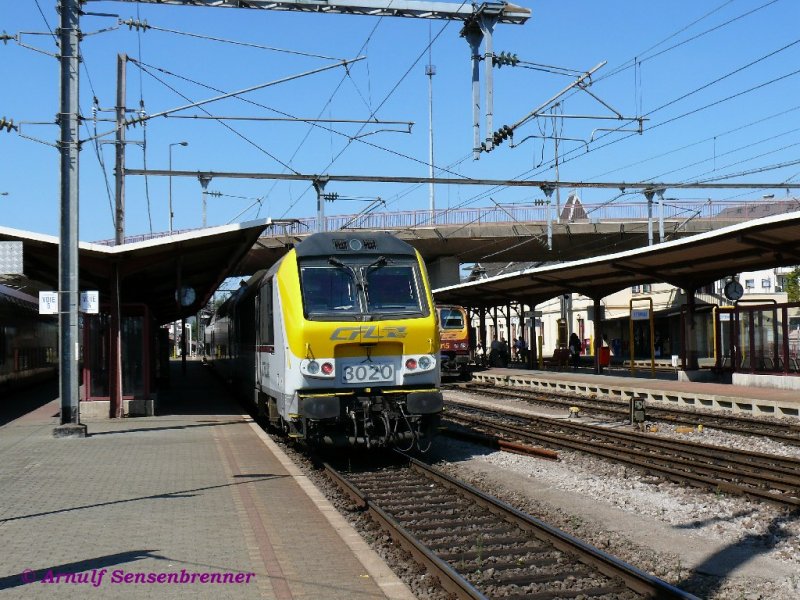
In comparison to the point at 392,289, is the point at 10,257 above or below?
above

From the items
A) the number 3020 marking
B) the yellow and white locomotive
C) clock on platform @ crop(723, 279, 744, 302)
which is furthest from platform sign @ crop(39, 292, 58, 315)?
clock on platform @ crop(723, 279, 744, 302)

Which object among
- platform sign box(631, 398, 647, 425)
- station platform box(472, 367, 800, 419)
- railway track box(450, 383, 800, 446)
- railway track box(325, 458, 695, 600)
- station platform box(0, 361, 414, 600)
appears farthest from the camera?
station platform box(472, 367, 800, 419)

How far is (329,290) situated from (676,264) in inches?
527

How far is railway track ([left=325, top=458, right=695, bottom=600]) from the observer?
20.2ft

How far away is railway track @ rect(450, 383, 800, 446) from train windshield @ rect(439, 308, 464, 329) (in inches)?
189

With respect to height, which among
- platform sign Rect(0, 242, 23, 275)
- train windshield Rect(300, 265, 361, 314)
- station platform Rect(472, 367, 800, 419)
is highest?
platform sign Rect(0, 242, 23, 275)

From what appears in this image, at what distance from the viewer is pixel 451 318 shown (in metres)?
31.9

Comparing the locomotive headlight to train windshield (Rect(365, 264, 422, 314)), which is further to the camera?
train windshield (Rect(365, 264, 422, 314))

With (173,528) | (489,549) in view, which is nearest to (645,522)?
(489,549)

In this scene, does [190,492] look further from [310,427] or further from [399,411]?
[399,411]

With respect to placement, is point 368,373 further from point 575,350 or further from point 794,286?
point 794,286

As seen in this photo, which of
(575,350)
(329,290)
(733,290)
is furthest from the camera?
(575,350)

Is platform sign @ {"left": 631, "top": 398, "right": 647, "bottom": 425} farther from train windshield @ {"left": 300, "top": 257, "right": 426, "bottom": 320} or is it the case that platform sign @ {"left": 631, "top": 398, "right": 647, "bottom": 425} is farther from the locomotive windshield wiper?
the locomotive windshield wiper

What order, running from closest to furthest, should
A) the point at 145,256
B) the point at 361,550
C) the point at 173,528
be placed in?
the point at 361,550, the point at 173,528, the point at 145,256
